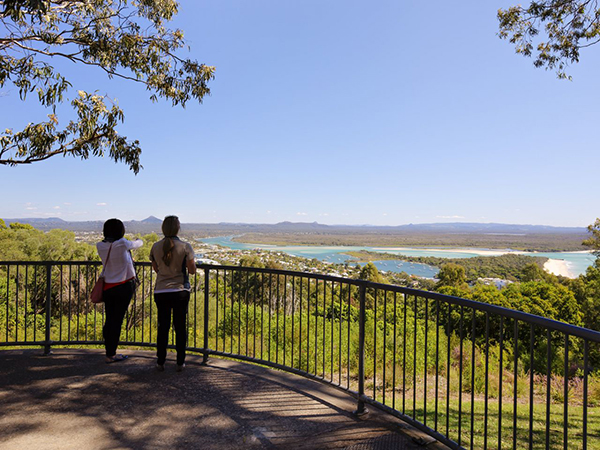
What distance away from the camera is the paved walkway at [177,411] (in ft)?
9.44

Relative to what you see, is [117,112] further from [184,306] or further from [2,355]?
[184,306]

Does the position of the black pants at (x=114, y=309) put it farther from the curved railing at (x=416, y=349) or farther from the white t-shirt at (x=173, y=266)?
the white t-shirt at (x=173, y=266)

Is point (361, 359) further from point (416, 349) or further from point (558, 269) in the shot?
point (558, 269)

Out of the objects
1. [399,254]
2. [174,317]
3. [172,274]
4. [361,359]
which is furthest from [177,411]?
[399,254]

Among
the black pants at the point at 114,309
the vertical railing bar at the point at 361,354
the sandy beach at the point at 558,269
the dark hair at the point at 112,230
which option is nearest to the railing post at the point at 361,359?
the vertical railing bar at the point at 361,354

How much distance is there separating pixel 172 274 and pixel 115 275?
2.53 feet

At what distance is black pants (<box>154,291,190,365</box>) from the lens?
4.21m

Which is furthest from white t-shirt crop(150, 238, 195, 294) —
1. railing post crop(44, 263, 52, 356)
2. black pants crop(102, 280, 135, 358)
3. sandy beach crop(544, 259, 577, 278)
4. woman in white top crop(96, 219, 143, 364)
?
sandy beach crop(544, 259, 577, 278)

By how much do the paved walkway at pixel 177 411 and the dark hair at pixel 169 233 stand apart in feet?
4.29

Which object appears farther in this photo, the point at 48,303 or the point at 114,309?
the point at 48,303

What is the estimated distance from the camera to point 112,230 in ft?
14.7

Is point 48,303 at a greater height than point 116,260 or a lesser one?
lesser

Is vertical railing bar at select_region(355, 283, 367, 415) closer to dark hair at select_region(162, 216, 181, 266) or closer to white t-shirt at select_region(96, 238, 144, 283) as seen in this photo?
dark hair at select_region(162, 216, 181, 266)

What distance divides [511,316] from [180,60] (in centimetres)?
944
